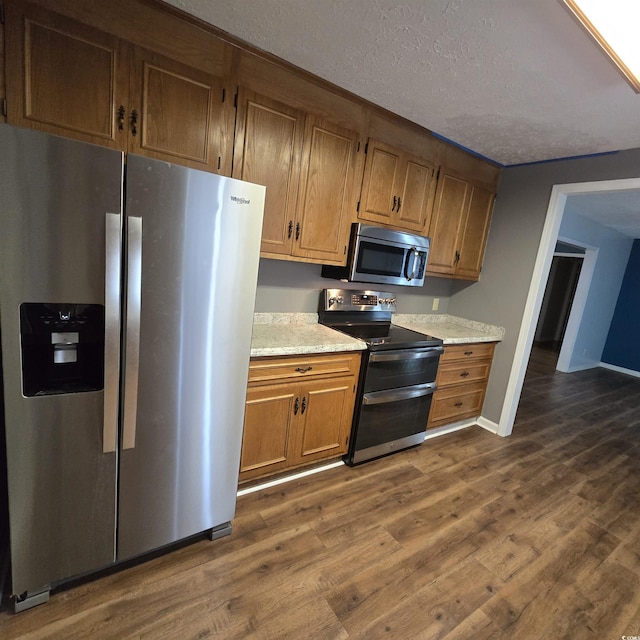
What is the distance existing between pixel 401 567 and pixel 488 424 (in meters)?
2.03

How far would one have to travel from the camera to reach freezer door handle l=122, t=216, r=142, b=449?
1.17 meters

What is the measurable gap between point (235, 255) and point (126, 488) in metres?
1.07

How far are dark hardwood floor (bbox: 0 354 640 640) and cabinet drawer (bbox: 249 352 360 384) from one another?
759 mm

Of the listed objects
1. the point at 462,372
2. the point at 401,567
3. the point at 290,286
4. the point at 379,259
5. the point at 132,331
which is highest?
the point at 379,259

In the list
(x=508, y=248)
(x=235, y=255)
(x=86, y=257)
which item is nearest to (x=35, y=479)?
(x=86, y=257)

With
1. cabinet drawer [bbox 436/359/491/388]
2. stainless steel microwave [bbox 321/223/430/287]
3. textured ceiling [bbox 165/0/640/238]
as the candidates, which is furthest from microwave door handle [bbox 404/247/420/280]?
textured ceiling [bbox 165/0/640/238]

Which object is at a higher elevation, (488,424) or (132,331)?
(132,331)

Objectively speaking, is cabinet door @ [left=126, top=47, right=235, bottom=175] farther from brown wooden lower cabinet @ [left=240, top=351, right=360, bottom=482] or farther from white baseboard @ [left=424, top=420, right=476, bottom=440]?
white baseboard @ [left=424, top=420, right=476, bottom=440]

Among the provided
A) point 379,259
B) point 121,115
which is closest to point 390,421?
point 379,259

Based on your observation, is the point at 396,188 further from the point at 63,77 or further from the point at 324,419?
the point at 63,77

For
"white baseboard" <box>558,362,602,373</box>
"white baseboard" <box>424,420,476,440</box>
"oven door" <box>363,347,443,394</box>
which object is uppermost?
"oven door" <box>363,347,443,394</box>

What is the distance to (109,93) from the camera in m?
1.45

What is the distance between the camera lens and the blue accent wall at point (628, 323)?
231 inches

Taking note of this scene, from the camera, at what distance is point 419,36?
147cm
